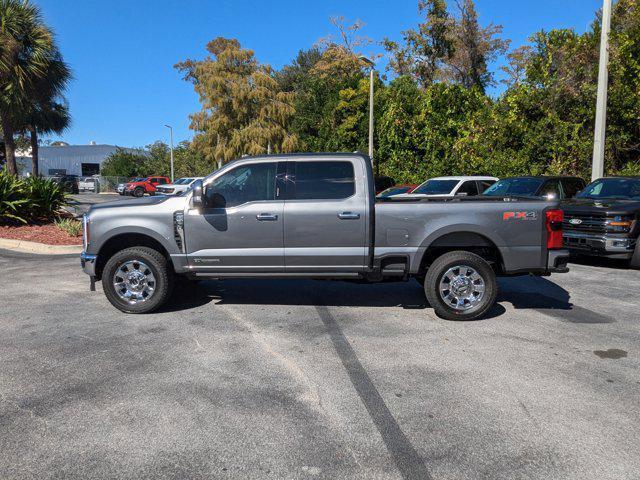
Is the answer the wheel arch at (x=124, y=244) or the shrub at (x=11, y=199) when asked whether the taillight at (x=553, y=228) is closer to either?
the wheel arch at (x=124, y=244)

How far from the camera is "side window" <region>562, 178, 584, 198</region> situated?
1236 cm

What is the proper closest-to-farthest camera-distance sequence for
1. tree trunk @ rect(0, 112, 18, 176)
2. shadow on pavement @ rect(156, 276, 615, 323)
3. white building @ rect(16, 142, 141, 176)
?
shadow on pavement @ rect(156, 276, 615, 323) → tree trunk @ rect(0, 112, 18, 176) → white building @ rect(16, 142, 141, 176)

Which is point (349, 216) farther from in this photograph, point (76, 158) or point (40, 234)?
point (76, 158)

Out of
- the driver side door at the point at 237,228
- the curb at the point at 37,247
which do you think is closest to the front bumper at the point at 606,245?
the driver side door at the point at 237,228

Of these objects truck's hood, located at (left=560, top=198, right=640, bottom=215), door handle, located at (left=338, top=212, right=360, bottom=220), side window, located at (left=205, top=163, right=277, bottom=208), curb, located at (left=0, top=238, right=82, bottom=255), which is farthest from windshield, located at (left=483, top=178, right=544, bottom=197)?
curb, located at (left=0, top=238, right=82, bottom=255)

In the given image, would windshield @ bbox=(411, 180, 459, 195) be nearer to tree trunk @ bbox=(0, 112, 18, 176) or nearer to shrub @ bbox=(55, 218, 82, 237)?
shrub @ bbox=(55, 218, 82, 237)

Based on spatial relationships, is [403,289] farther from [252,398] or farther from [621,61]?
[621,61]

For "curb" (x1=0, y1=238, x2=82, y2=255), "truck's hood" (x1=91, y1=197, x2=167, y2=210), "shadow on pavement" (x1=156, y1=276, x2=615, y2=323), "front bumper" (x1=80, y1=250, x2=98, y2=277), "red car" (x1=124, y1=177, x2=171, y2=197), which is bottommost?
"shadow on pavement" (x1=156, y1=276, x2=615, y2=323)

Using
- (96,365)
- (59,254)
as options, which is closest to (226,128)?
(59,254)

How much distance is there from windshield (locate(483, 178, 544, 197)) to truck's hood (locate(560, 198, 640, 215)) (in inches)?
41.3

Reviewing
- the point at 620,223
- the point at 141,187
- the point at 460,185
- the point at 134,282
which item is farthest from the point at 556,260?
the point at 141,187

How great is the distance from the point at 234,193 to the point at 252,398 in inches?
116

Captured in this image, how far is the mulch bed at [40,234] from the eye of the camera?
476 inches

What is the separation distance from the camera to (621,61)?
1573 cm
